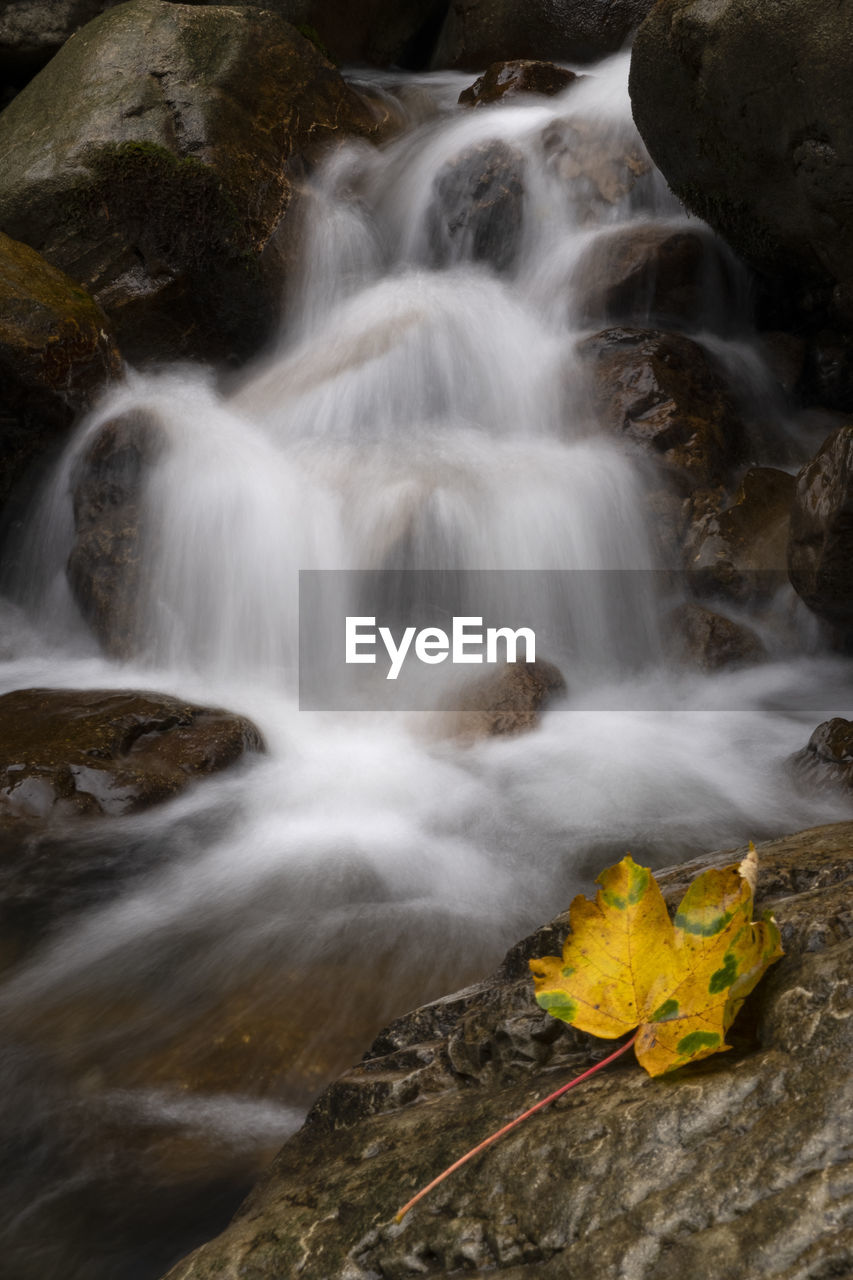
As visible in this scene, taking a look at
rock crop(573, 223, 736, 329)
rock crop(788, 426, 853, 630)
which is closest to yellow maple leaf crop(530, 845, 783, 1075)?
rock crop(788, 426, 853, 630)

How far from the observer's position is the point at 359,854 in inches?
135

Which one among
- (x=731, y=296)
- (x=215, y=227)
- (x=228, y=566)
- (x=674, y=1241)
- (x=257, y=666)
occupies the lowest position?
(x=257, y=666)

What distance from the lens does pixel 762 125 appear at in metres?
5.57

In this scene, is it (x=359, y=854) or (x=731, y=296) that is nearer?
(x=359, y=854)

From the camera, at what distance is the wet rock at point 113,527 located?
576 cm

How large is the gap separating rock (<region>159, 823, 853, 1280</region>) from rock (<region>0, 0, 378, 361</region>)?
689 cm

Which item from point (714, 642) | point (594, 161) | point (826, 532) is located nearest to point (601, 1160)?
point (826, 532)

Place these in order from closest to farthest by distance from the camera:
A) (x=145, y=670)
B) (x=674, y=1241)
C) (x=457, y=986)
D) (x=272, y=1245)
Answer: (x=674, y=1241) < (x=272, y=1245) < (x=457, y=986) < (x=145, y=670)

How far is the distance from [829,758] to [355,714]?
236 cm

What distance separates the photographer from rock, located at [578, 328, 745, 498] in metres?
6.04

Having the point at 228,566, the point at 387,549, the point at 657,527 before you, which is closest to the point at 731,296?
the point at 657,527

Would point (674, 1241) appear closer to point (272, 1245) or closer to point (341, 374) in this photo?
point (272, 1245)

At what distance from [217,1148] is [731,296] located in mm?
6855

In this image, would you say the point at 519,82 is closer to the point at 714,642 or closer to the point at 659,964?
the point at 714,642
